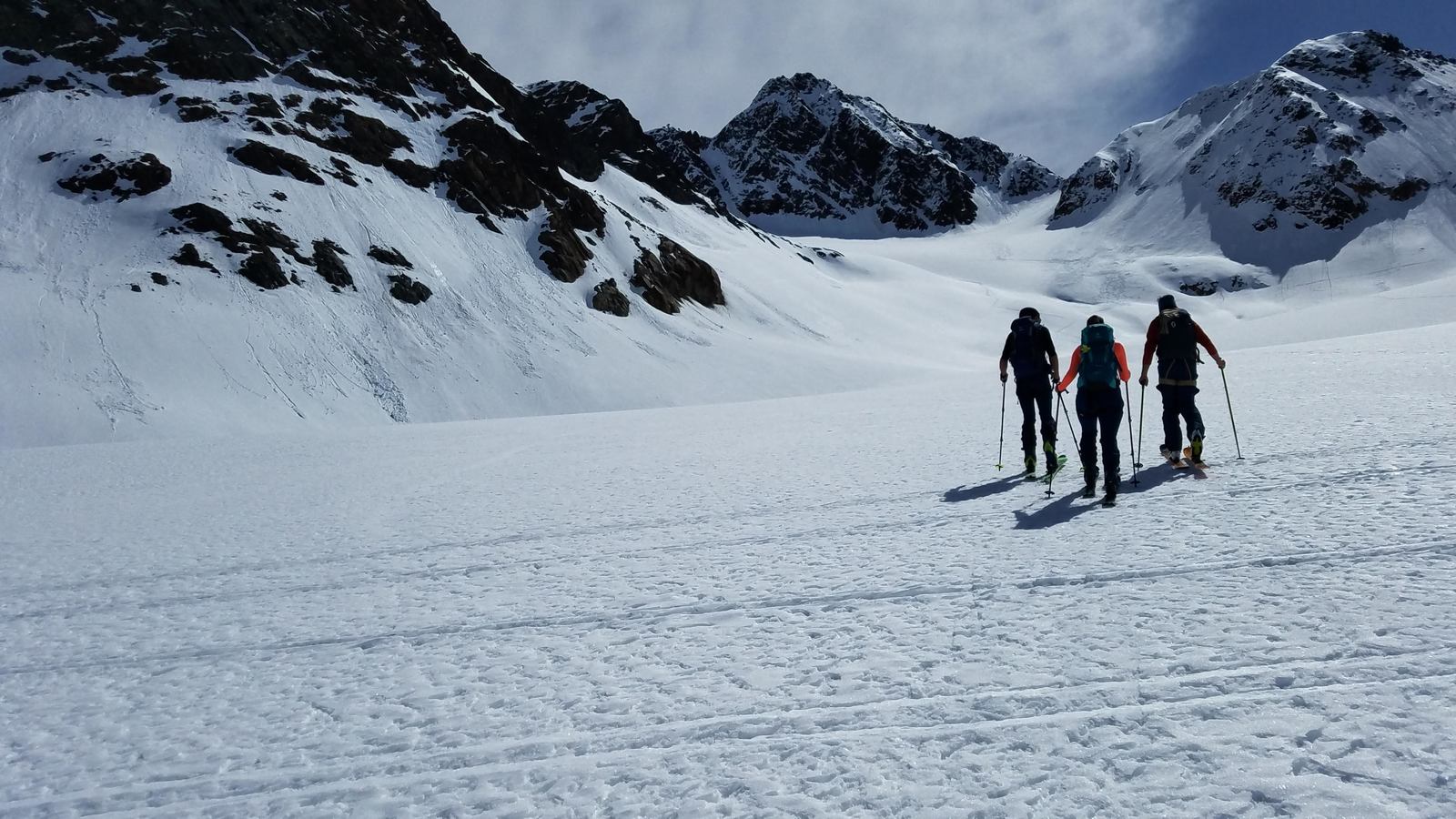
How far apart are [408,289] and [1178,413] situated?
1552 inches

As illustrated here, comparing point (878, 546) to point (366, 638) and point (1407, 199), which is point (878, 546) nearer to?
point (366, 638)

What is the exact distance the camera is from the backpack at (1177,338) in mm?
8766

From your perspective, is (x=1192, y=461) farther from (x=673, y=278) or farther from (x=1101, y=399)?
(x=673, y=278)

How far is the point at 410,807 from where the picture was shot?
11.4ft

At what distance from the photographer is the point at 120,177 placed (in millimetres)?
41000

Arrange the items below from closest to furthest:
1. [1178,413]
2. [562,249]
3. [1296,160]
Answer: [1178,413] → [562,249] → [1296,160]

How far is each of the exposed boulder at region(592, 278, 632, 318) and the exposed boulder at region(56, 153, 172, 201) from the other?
23443 mm

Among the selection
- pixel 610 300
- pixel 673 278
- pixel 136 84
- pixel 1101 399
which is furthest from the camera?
pixel 673 278

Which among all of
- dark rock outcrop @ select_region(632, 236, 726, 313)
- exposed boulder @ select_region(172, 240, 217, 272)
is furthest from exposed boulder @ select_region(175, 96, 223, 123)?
dark rock outcrop @ select_region(632, 236, 726, 313)

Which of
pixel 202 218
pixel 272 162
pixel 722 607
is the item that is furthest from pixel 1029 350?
pixel 272 162

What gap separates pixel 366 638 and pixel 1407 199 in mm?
149886

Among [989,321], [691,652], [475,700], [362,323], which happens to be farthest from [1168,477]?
[989,321]

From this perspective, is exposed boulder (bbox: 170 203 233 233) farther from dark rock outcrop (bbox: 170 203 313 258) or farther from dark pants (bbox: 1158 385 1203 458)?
dark pants (bbox: 1158 385 1203 458)

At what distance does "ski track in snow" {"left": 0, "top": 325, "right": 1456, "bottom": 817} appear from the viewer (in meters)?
3.32
